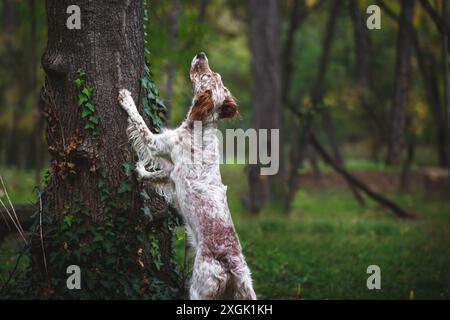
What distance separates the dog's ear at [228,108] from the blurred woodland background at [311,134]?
96 centimetres

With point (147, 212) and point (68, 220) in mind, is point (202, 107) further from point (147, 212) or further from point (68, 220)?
point (68, 220)

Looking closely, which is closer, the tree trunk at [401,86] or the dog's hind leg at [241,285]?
the dog's hind leg at [241,285]

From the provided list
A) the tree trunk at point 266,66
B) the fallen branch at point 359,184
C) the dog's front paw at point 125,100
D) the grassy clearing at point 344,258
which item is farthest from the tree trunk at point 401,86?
the dog's front paw at point 125,100

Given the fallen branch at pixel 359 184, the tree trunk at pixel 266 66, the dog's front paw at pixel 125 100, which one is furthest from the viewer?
the tree trunk at pixel 266 66

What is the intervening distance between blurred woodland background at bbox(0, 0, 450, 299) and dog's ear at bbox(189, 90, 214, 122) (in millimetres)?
914

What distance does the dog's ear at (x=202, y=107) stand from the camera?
5312 millimetres

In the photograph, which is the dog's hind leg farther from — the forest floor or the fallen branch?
the fallen branch

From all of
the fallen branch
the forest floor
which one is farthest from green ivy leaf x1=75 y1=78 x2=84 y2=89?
the fallen branch

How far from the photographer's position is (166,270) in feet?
18.7

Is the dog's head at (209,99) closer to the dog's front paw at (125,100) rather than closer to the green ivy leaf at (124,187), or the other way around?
the dog's front paw at (125,100)

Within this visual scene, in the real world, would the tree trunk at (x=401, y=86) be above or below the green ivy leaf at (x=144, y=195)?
above

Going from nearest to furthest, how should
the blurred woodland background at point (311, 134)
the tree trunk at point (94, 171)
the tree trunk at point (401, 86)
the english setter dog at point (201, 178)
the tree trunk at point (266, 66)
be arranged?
1. the english setter dog at point (201, 178)
2. the tree trunk at point (94, 171)
3. the blurred woodland background at point (311, 134)
4. the tree trunk at point (401, 86)
5. the tree trunk at point (266, 66)

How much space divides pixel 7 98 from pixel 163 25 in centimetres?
1051

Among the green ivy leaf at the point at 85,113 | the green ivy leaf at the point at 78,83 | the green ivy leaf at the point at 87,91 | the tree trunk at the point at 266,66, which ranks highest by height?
the tree trunk at the point at 266,66
